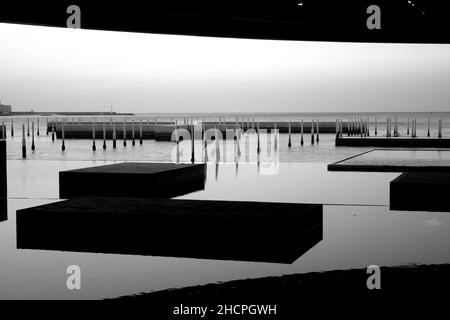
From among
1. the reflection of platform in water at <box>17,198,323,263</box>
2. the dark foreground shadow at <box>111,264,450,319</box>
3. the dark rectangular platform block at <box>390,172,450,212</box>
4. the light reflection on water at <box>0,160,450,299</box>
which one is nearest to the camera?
the dark foreground shadow at <box>111,264,450,319</box>

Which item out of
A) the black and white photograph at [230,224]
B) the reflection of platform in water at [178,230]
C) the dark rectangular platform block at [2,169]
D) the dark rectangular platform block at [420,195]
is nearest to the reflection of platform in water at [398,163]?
the black and white photograph at [230,224]

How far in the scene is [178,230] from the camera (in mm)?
5668

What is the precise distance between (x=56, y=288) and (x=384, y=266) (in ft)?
7.23

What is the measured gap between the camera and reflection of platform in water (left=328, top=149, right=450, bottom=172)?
13109 millimetres

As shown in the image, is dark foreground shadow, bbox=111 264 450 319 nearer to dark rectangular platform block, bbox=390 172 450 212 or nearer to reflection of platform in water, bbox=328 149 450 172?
dark rectangular platform block, bbox=390 172 450 212

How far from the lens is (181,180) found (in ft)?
34.1

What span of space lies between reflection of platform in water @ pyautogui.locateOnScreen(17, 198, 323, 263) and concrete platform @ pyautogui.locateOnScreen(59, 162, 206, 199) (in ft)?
9.20

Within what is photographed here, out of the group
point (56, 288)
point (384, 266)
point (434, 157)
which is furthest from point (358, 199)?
point (434, 157)

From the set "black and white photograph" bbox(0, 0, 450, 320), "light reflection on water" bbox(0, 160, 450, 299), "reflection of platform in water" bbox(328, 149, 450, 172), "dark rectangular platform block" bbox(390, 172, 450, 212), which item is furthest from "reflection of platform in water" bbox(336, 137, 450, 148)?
"dark rectangular platform block" bbox(390, 172, 450, 212)

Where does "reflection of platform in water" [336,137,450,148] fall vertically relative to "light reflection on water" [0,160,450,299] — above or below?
above

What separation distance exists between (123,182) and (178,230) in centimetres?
377

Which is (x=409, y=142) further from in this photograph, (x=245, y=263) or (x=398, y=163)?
(x=245, y=263)

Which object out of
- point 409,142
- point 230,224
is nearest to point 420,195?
point 230,224

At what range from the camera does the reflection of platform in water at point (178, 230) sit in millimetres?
5426
